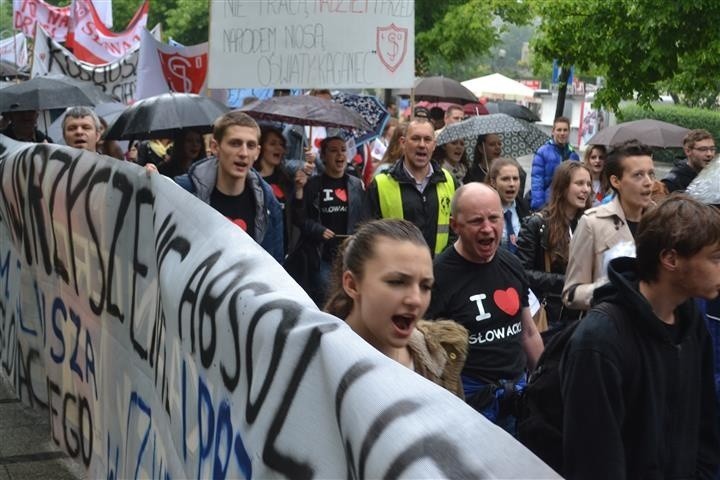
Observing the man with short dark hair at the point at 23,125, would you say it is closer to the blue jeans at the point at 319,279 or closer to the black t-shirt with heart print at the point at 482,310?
the blue jeans at the point at 319,279

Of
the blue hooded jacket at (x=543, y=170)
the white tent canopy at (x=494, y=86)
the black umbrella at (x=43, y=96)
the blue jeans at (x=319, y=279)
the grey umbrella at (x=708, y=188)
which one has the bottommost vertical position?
the white tent canopy at (x=494, y=86)

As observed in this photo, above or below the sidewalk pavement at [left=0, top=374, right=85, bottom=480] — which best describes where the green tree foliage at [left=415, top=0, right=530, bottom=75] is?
above

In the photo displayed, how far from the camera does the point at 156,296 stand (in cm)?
404

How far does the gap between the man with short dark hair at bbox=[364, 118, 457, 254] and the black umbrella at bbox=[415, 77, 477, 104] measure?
1190 cm

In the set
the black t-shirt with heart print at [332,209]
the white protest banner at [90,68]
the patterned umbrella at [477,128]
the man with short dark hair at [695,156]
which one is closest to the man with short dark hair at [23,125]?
the black t-shirt with heart print at [332,209]

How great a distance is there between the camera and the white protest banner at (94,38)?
1811 centimetres

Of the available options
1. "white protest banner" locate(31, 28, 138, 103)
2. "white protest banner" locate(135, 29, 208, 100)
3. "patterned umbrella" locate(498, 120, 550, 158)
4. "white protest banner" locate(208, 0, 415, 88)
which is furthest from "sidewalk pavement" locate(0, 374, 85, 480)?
"white protest banner" locate(31, 28, 138, 103)

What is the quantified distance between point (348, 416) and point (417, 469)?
1.21 ft

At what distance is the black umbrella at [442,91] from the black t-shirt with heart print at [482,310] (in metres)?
14.4

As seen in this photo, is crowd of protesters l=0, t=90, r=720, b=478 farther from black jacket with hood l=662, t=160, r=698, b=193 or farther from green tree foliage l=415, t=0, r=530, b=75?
green tree foliage l=415, t=0, r=530, b=75

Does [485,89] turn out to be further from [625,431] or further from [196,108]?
[625,431]

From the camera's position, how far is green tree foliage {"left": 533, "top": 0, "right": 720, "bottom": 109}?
45.4 feet

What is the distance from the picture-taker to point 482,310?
176 inches

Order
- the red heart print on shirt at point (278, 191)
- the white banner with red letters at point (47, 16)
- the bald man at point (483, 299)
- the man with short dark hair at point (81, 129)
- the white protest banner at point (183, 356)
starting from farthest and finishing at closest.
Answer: the white banner with red letters at point (47, 16) < the red heart print on shirt at point (278, 191) < the man with short dark hair at point (81, 129) < the bald man at point (483, 299) < the white protest banner at point (183, 356)
